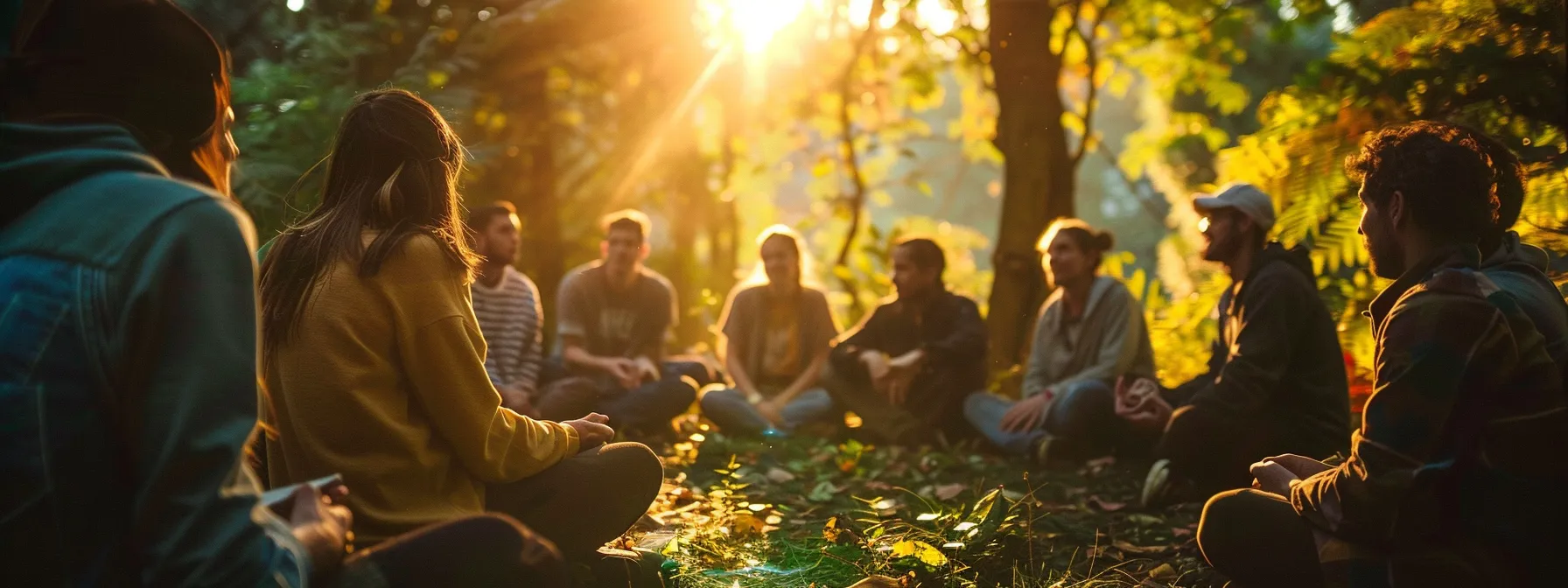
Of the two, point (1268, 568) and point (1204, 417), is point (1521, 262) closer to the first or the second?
point (1268, 568)

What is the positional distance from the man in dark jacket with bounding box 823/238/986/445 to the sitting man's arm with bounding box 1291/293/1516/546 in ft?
15.2

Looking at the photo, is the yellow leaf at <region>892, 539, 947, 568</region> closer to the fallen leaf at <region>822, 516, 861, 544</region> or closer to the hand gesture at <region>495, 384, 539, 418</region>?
the fallen leaf at <region>822, 516, 861, 544</region>

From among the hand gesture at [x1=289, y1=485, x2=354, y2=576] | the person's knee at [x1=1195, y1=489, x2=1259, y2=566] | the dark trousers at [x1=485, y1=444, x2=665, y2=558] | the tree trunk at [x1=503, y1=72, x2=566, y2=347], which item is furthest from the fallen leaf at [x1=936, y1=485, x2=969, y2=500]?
the tree trunk at [x1=503, y1=72, x2=566, y2=347]

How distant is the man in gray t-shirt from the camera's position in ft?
23.7

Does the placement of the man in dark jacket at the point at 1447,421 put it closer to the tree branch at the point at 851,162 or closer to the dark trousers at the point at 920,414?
the dark trousers at the point at 920,414

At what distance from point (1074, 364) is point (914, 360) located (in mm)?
1039

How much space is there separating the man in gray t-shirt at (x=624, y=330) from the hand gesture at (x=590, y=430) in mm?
4061

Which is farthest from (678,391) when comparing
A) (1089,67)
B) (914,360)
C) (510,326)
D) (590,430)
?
(1089,67)

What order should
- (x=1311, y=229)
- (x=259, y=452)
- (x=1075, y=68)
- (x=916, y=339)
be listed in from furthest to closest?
(x=1075, y=68)
(x=916, y=339)
(x=1311, y=229)
(x=259, y=452)

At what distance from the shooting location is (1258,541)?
9.39 feet

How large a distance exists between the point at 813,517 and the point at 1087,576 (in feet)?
4.48

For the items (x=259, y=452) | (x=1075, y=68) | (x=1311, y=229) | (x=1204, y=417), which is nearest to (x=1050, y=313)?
(x=1311, y=229)

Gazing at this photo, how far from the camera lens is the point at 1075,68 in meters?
10.4

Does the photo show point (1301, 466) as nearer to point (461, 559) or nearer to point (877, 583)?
point (877, 583)
